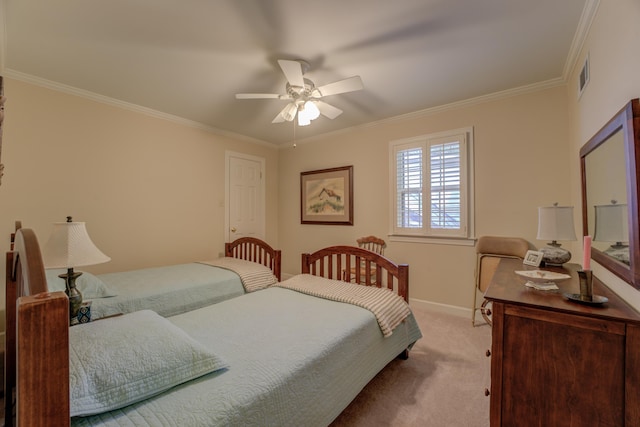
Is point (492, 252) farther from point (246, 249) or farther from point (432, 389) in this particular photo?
point (246, 249)

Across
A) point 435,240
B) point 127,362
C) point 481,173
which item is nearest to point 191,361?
point 127,362

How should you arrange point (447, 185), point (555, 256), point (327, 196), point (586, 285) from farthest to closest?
point (327, 196)
point (447, 185)
point (555, 256)
point (586, 285)

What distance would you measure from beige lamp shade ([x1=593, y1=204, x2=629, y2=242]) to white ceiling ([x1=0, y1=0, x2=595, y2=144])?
1.29m

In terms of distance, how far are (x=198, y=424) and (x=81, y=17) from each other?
2.48 metres

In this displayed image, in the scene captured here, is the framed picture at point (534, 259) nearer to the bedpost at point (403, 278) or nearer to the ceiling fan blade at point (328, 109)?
the bedpost at point (403, 278)

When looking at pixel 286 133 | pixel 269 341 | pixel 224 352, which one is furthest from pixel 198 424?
pixel 286 133

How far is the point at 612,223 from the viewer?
Answer: 1.42m

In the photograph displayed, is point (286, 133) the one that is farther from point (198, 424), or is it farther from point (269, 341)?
point (198, 424)

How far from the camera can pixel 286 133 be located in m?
4.29

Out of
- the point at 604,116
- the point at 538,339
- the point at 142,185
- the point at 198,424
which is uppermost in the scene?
the point at 604,116

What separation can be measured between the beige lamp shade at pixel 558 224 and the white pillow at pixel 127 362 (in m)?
2.19

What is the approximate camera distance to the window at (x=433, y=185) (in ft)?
10.2

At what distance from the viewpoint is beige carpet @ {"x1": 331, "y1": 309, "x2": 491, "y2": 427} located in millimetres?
1628

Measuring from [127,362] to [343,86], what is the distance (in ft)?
7.17
